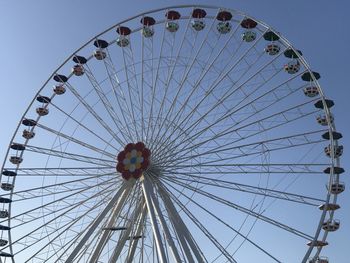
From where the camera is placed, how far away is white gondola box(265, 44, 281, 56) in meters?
25.8

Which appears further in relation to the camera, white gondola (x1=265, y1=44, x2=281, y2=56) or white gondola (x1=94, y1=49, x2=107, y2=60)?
white gondola (x1=94, y1=49, x2=107, y2=60)

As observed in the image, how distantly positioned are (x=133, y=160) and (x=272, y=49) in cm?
841

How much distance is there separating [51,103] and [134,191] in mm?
8063

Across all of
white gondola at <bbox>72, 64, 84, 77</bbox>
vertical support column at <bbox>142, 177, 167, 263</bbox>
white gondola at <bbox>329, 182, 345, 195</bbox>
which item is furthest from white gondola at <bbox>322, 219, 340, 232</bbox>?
white gondola at <bbox>72, 64, 84, 77</bbox>

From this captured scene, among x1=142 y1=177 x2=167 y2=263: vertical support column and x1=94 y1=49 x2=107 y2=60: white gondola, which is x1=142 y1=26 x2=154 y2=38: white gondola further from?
x1=142 y1=177 x2=167 y2=263: vertical support column

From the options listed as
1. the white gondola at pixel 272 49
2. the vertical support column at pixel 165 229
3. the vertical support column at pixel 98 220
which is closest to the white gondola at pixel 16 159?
the vertical support column at pixel 98 220

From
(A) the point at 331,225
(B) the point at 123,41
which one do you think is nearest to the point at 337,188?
(A) the point at 331,225

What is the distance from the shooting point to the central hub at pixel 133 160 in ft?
79.8

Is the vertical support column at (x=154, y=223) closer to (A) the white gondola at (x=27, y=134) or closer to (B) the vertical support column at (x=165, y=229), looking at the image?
(B) the vertical support column at (x=165, y=229)

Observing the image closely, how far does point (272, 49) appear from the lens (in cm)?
2592

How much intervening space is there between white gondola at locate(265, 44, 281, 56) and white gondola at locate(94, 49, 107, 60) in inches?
339

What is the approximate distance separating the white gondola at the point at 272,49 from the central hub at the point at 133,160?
738 centimetres

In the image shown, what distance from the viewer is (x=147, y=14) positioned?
28078 millimetres

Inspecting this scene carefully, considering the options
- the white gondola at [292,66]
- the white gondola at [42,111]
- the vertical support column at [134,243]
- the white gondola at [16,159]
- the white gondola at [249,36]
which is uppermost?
the white gondola at [249,36]
